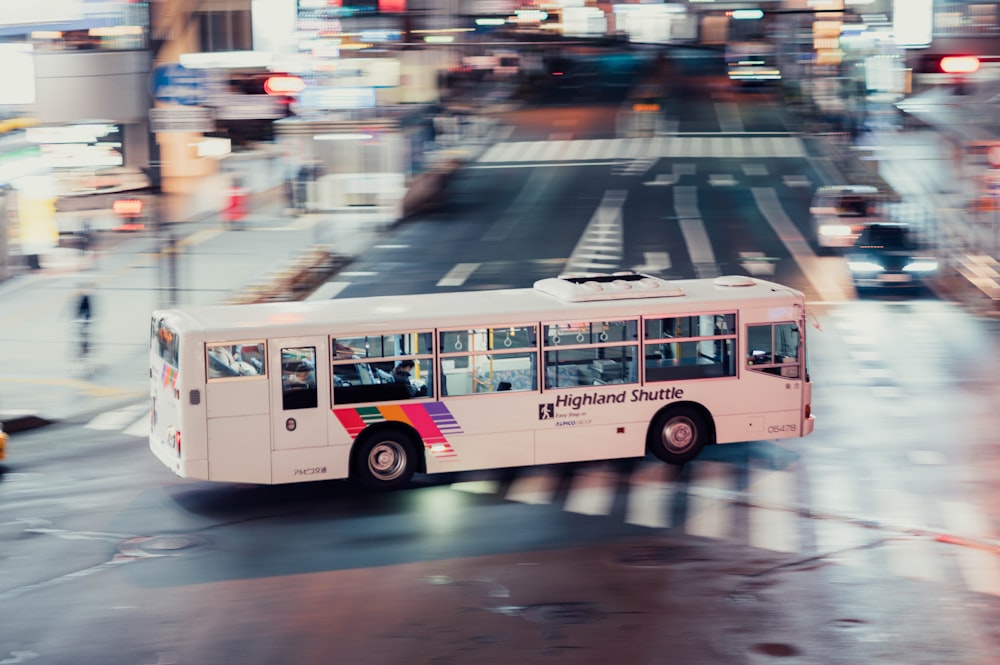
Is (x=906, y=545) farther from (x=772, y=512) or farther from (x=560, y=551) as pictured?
(x=560, y=551)

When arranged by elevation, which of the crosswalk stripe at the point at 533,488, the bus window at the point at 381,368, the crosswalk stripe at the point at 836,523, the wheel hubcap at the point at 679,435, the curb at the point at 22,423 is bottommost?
the crosswalk stripe at the point at 836,523

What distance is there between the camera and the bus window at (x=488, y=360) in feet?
58.9

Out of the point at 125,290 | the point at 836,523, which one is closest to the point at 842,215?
the point at 125,290

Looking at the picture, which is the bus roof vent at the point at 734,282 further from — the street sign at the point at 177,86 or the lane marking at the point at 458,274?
the lane marking at the point at 458,274

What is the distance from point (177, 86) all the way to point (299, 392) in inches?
399

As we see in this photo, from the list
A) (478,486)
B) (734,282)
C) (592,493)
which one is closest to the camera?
(592,493)

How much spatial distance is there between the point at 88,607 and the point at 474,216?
35.0 metres

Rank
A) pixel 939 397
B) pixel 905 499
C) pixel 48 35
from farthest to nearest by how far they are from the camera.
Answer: pixel 48 35 → pixel 939 397 → pixel 905 499

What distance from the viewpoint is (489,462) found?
18.1m

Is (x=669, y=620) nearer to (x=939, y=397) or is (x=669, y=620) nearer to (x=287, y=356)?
(x=287, y=356)

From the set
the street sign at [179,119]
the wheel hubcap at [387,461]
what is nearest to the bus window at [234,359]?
the wheel hubcap at [387,461]

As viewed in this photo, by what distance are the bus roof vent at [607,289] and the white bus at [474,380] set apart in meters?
0.03

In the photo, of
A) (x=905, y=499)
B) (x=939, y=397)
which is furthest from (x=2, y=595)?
(x=939, y=397)

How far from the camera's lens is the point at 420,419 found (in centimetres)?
1791
